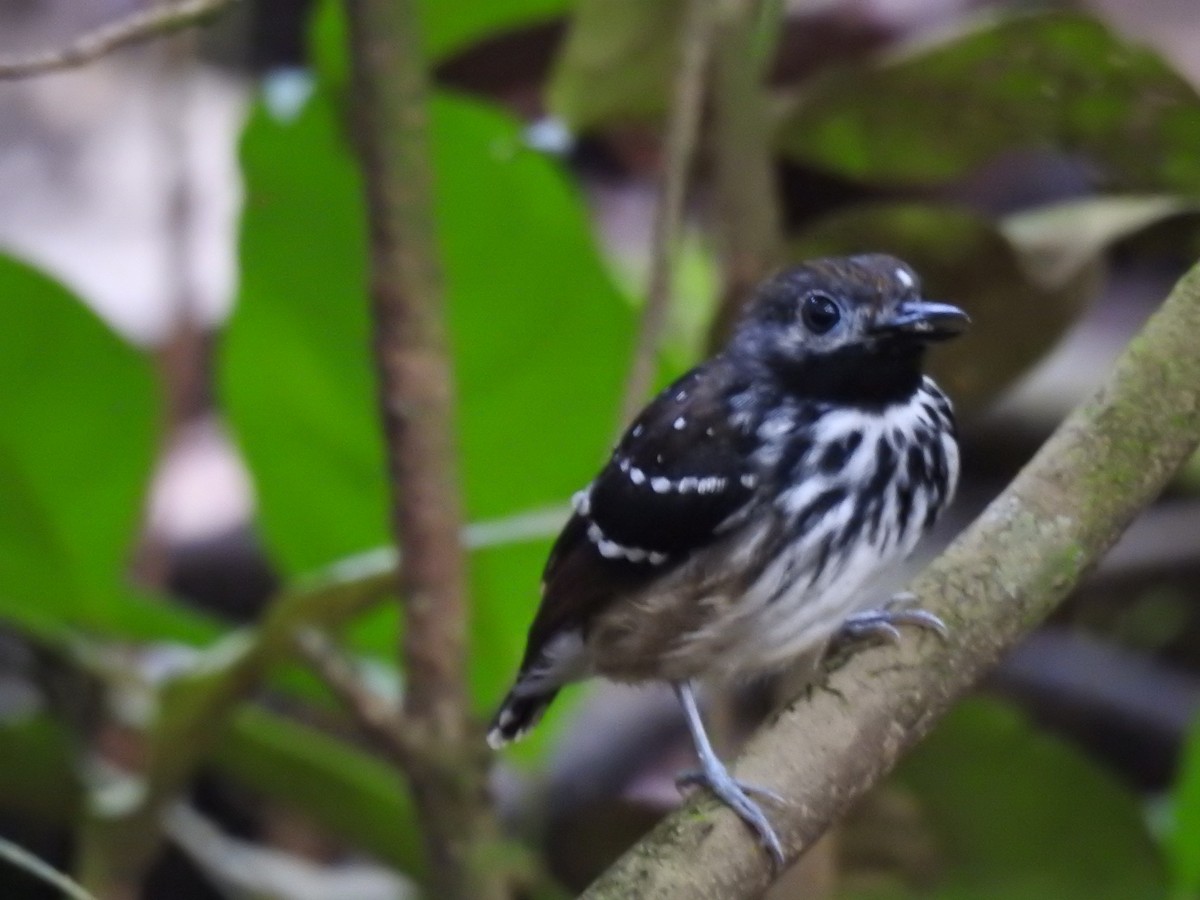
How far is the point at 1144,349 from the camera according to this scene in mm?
1388

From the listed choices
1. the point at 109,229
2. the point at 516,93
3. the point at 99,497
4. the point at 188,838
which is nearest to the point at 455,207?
the point at 99,497

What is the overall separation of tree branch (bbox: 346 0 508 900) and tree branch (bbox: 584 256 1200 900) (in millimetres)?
559

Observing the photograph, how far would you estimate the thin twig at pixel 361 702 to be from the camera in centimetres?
174

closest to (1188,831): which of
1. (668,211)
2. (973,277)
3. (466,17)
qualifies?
(973,277)

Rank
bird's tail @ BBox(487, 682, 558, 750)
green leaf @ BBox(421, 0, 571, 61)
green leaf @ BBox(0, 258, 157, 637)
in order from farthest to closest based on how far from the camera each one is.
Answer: green leaf @ BBox(421, 0, 571, 61) → green leaf @ BBox(0, 258, 157, 637) → bird's tail @ BBox(487, 682, 558, 750)

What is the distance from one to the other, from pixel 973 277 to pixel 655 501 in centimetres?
58

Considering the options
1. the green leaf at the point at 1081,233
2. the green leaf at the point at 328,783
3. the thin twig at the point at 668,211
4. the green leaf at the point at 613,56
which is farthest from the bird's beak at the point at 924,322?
the green leaf at the point at 328,783

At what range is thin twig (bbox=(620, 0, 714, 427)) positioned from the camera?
1806mm

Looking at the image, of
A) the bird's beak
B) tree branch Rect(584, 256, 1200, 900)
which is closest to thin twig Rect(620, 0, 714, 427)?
the bird's beak

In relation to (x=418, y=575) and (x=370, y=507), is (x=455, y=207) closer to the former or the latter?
(x=370, y=507)

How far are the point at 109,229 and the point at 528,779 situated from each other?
2.46 meters

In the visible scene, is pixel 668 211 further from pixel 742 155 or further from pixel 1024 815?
pixel 1024 815

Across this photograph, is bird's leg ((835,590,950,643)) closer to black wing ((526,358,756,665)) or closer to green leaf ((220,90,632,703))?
black wing ((526,358,756,665))

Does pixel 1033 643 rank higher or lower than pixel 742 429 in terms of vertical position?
lower
